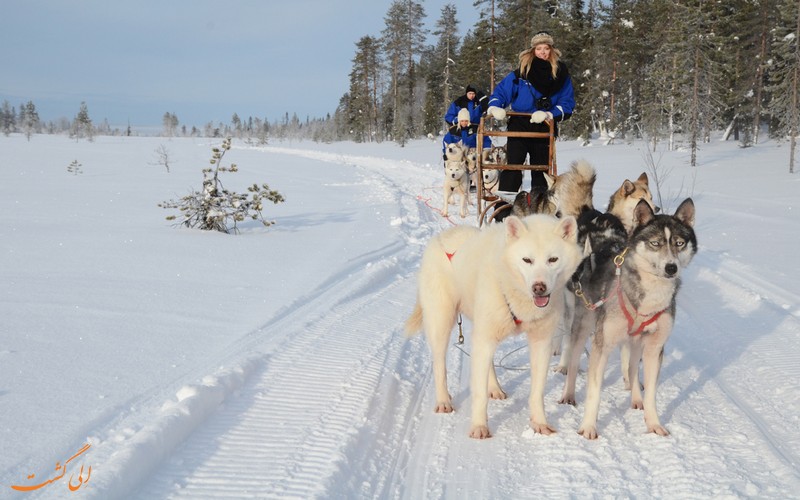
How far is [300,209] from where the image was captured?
11312mm

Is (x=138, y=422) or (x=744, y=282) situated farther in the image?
(x=744, y=282)

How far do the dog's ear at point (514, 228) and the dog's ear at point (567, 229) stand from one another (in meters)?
0.17

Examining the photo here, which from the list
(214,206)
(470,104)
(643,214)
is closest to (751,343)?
(643,214)

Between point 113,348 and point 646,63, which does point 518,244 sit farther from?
point 646,63

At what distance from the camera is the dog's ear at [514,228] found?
2807mm

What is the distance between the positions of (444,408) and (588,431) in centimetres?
79

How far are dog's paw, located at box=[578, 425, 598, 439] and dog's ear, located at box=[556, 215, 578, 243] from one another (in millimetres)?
991

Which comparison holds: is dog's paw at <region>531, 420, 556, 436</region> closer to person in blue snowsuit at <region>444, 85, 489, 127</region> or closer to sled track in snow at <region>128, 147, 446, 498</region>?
sled track in snow at <region>128, 147, 446, 498</region>

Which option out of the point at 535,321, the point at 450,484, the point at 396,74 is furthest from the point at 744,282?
the point at 396,74

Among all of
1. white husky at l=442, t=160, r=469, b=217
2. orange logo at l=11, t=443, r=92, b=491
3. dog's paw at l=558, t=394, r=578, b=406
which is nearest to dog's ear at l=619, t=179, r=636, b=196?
dog's paw at l=558, t=394, r=578, b=406

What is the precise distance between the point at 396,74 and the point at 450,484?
173ft

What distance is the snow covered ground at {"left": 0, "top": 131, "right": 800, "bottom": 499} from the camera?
2.43 metres

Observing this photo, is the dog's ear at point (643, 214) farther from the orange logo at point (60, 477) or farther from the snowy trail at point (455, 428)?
the orange logo at point (60, 477)

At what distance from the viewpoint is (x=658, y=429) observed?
2.99 meters
